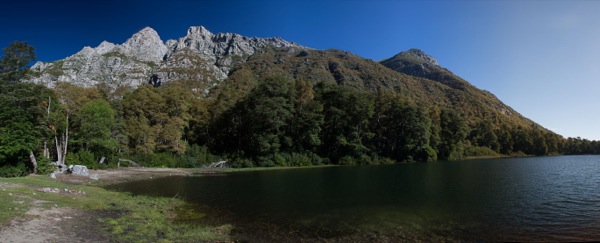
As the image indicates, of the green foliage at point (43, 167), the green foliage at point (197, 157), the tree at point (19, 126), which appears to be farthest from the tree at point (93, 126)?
the green foliage at point (197, 157)

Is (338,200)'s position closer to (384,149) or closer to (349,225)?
(349,225)

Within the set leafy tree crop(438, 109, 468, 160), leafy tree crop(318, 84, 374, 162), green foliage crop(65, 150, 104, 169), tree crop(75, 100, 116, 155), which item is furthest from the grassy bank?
leafy tree crop(438, 109, 468, 160)

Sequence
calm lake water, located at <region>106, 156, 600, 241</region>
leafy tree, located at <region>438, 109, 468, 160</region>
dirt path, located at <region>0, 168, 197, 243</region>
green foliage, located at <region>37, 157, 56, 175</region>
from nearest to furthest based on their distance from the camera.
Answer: dirt path, located at <region>0, 168, 197, 243</region>
calm lake water, located at <region>106, 156, 600, 241</region>
green foliage, located at <region>37, 157, 56, 175</region>
leafy tree, located at <region>438, 109, 468, 160</region>

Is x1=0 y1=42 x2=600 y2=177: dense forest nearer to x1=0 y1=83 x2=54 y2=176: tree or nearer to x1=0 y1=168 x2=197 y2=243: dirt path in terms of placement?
x1=0 y1=83 x2=54 y2=176: tree

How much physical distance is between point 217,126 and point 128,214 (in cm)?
6495

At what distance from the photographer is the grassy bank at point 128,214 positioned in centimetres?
1368

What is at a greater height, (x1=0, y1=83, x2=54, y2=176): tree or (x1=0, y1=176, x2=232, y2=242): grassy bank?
(x1=0, y1=83, x2=54, y2=176): tree

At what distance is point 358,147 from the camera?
79062 mm

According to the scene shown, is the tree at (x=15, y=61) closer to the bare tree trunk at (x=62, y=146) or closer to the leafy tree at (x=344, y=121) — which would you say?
the bare tree trunk at (x=62, y=146)

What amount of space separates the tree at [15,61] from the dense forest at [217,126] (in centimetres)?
9

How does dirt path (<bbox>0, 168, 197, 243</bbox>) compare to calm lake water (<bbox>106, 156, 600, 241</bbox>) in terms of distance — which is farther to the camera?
calm lake water (<bbox>106, 156, 600, 241</bbox>)

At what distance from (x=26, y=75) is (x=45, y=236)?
3776 centimetres

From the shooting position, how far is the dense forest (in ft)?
119

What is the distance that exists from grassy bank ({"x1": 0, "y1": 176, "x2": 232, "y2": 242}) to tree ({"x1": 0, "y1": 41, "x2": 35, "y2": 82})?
67.3 feet
